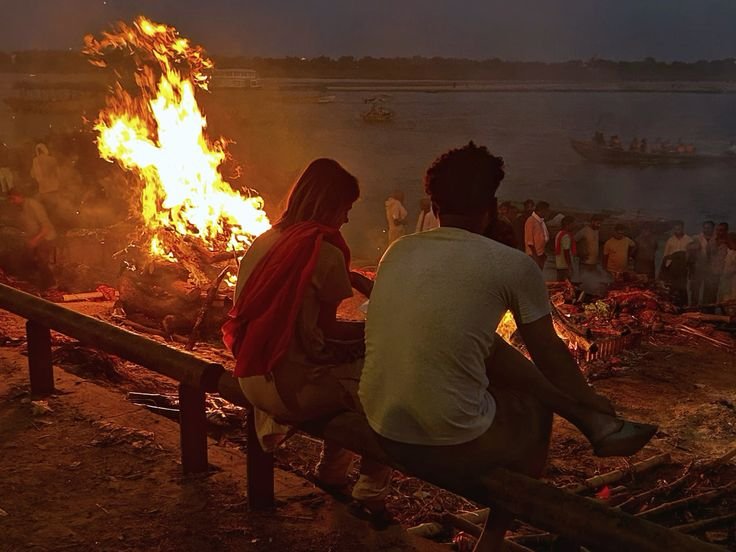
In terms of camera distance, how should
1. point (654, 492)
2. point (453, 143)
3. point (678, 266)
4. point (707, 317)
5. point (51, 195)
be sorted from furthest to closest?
point (453, 143), point (51, 195), point (678, 266), point (707, 317), point (654, 492)

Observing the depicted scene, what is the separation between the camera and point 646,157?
258 feet

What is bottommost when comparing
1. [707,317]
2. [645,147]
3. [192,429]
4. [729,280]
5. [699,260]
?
[707,317]

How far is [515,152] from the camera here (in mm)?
102250

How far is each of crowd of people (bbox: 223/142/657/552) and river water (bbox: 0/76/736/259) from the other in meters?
19.4

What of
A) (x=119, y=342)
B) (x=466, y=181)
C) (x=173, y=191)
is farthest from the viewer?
(x=173, y=191)

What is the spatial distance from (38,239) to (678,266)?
35.6ft

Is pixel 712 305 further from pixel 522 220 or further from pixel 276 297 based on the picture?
pixel 276 297

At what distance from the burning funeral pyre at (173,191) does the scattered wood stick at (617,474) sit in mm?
5015

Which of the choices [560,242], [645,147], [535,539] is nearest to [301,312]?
[535,539]

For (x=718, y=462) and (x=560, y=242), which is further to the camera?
(x=560, y=242)

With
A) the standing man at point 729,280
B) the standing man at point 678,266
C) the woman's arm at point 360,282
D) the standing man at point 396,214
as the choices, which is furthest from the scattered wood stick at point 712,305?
the woman's arm at point 360,282

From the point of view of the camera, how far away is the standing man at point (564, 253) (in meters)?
14.0

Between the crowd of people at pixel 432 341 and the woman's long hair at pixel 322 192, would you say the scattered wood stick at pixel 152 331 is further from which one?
the woman's long hair at pixel 322 192

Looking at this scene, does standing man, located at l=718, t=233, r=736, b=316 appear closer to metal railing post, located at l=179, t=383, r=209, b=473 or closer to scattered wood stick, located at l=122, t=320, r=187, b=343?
scattered wood stick, located at l=122, t=320, r=187, b=343
